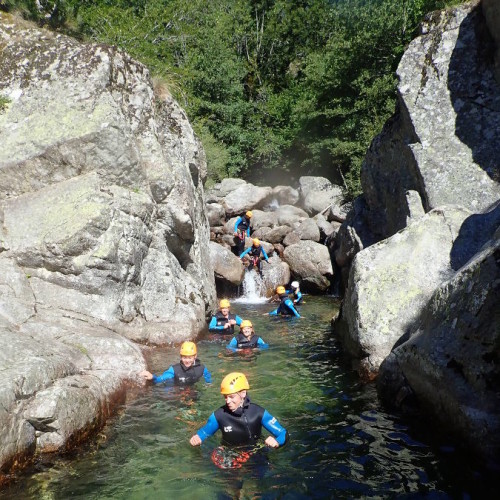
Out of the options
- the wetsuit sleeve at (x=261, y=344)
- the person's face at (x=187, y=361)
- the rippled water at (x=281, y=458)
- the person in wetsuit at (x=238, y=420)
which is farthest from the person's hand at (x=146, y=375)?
the wetsuit sleeve at (x=261, y=344)

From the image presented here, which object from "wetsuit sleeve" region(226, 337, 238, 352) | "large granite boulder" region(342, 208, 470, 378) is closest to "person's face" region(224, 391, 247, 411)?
"large granite boulder" region(342, 208, 470, 378)

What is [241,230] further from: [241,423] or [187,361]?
[241,423]

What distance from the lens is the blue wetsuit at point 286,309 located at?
679 inches

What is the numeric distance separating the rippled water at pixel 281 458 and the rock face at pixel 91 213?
3.45ft

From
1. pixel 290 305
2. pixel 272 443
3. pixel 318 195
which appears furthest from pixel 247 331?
pixel 318 195

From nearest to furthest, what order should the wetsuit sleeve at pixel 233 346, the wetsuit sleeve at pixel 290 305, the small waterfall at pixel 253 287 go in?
1. the wetsuit sleeve at pixel 233 346
2. the wetsuit sleeve at pixel 290 305
3. the small waterfall at pixel 253 287

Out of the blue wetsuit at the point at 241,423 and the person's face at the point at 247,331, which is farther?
the person's face at the point at 247,331

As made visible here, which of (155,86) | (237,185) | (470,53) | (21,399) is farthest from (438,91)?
(237,185)

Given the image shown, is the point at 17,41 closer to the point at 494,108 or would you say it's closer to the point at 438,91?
the point at 438,91

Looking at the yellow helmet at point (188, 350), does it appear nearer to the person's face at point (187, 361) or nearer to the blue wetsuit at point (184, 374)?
the person's face at point (187, 361)

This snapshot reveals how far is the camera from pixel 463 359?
22.2 feet

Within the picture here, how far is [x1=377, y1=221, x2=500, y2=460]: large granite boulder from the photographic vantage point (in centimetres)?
630

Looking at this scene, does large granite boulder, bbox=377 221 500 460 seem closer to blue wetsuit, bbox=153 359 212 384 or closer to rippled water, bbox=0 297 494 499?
rippled water, bbox=0 297 494 499

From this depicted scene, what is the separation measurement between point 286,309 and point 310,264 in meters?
5.28
